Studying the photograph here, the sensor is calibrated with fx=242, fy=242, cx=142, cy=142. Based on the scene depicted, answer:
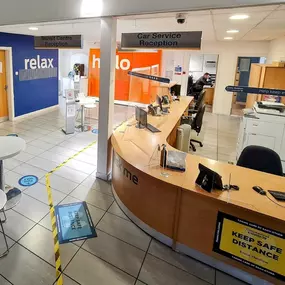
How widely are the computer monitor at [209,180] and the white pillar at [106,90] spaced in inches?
80.1

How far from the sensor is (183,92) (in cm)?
1055

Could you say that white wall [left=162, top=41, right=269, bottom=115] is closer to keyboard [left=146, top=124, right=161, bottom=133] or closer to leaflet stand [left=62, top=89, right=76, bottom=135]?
leaflet stand [left=62, top=89, right=76, bottom=135]

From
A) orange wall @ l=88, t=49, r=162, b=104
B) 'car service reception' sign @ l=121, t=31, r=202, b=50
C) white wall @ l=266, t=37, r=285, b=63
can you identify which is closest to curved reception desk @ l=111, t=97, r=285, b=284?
'car service reception' sign @ l=121, t=31, r=202, b=50

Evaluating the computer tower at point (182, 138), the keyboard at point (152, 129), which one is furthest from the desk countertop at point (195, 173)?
the computer tower at point (182, 138)

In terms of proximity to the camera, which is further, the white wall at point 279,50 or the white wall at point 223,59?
the white wall at point 223,59

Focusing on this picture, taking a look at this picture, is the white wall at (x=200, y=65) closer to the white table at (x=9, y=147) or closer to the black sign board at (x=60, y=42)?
the black sign board at (x=60, y=42)

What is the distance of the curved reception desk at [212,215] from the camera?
225cm

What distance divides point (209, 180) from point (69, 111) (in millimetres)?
5051

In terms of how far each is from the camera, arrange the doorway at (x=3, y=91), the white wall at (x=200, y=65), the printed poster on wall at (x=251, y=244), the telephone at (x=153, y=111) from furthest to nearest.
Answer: the white wall at (x=200, y=65), the doorway at (x=3, y=91), the telephone at (x=153, y=111), the printed poster on wall at (x=251, y=244)

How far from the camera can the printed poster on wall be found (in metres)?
2.21

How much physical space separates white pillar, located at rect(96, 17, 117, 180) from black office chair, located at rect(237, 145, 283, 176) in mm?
2144

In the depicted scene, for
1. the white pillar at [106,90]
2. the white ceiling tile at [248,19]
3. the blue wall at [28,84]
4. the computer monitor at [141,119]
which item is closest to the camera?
the white pillar at [106,90]

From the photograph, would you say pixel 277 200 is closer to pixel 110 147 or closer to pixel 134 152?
pixel 134 152

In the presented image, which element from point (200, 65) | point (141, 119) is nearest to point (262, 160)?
point (141, 119)
